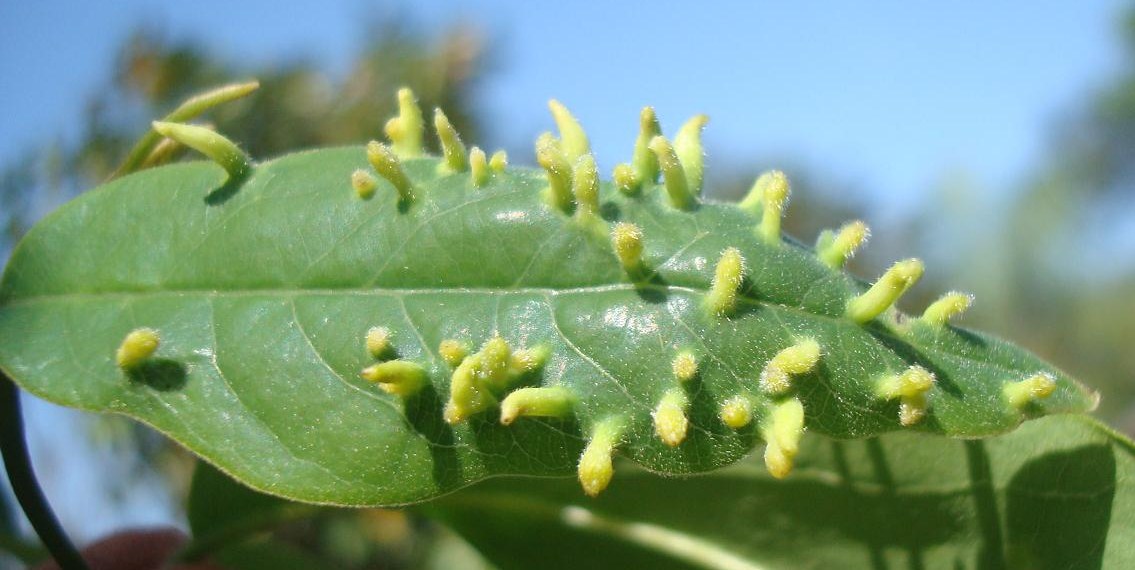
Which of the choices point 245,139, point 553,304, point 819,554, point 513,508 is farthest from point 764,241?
point 245,139

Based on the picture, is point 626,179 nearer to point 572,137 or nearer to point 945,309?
point 572,137

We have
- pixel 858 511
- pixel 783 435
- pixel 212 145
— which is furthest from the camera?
pixel 858 511

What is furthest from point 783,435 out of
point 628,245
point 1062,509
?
point 1062,509

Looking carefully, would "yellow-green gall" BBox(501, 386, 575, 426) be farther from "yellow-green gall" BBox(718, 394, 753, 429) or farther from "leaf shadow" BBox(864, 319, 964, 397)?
"leaf shadow" BBox(864, 319, 964, 397)

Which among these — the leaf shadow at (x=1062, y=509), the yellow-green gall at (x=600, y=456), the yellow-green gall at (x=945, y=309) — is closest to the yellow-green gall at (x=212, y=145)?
the yellow-green gall at (x=600, y=456)

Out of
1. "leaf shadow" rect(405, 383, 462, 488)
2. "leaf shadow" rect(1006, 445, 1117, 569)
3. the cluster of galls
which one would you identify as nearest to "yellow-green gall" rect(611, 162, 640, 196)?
the cluster of galls

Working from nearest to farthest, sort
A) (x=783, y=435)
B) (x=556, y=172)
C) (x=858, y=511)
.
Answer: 1. (x=783, y=435)
2. (x=556, y=172)
3. (x=858, y=511)
